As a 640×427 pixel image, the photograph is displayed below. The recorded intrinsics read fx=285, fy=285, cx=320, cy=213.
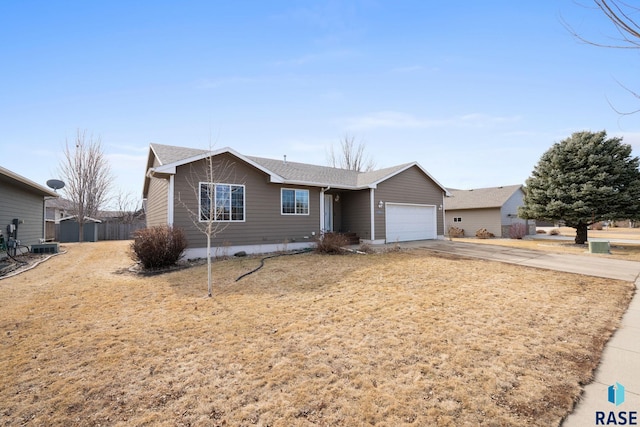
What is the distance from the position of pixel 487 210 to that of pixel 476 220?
48.3 inches

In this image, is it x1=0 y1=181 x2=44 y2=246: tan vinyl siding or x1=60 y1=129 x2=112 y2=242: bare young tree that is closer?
x1=0 y1=181 x2=44 y2=246: tan vinyl siding

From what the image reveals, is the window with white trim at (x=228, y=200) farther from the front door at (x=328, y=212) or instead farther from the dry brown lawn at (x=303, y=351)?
the front door at (x=328, y=212)

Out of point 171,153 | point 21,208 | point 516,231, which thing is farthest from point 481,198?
point 21,208

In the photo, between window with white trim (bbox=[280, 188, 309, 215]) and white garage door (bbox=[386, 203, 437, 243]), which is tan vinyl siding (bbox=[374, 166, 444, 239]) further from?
window with white trim (bbox=[280, 188, 309, 215])

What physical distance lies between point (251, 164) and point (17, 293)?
7.91 meters

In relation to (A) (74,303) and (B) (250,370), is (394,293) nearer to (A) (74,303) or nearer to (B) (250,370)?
(B) (250,370)

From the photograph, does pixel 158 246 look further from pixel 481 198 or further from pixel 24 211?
pixel 481 198

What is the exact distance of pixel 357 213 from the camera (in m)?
15.8

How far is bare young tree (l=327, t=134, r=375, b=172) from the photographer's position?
3522 centimetres

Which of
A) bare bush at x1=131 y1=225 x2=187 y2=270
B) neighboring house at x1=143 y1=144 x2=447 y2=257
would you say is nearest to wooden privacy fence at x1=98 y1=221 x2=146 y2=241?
neighboring house at x1=143 y1=144 x2=447 y2=257

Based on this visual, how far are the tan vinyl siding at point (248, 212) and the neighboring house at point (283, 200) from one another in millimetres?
36

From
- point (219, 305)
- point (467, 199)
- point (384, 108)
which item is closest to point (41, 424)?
point (219, 305)

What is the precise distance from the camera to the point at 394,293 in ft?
21.0

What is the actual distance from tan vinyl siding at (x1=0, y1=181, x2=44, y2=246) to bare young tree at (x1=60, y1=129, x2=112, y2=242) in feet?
21.9
